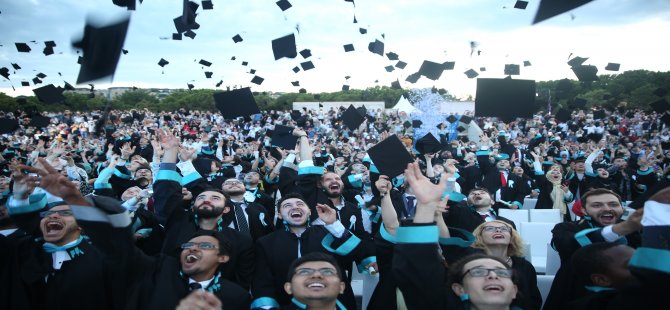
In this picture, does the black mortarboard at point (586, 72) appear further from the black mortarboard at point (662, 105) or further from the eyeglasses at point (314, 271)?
the eyeglasses at point (314, 271)

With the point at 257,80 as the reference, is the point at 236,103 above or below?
below

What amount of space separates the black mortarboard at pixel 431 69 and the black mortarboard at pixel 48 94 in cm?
744

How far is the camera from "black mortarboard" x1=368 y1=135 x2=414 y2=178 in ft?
14.9

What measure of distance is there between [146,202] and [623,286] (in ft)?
15.7

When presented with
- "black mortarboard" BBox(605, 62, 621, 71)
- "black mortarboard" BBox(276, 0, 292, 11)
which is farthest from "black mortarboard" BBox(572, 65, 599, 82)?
"black mortarboard" BBox(276, 0, 292, 11)

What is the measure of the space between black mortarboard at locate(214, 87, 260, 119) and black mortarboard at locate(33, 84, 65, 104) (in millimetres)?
3784

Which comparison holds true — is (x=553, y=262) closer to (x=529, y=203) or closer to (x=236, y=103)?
(x=529, y=203)

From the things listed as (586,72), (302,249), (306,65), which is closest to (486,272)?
(302,249)

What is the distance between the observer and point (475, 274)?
2.59 metres

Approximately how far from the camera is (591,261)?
263cm

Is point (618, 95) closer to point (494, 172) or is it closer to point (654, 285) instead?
point (494, 172)

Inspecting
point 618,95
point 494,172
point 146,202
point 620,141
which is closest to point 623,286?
point 146,202

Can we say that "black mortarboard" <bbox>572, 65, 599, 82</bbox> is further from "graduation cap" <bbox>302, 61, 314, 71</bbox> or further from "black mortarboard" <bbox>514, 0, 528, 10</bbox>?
"graduation cap" <bbox>302, 61, 314, 71</bbox>

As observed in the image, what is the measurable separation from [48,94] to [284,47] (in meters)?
5.01
